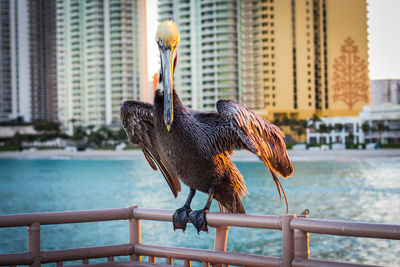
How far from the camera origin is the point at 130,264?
2.68 metres

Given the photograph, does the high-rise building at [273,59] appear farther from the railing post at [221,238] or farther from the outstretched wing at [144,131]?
the railing post at [221,238]

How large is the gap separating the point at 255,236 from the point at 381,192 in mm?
12870

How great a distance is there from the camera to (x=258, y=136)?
7.80ft

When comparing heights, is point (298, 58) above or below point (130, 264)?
above

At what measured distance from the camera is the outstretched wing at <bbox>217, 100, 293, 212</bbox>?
2.30 m

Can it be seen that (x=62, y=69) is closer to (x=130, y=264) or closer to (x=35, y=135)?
(x=35, y=135)

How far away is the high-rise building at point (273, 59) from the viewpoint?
57.8 m

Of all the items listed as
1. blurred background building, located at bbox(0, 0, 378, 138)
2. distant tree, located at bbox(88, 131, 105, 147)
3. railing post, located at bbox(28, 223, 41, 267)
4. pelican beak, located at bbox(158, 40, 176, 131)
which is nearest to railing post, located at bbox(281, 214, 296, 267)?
pelican beak, located at bbox(158, 40, 176, 131)

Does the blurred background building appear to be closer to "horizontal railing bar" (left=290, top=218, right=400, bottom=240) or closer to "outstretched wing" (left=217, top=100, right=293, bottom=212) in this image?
"outstretched wing" (left=217, top=100, right=293, bottom=212)

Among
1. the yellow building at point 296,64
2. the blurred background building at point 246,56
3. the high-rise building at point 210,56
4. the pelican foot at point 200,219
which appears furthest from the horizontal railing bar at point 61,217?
the high-rise building at point 210,56

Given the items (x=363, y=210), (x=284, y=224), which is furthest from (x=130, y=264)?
(x=363, y=210)

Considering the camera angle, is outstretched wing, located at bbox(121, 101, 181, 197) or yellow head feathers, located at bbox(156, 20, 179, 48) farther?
outstretched wing, located at bbox(121, 101, 181, 197)

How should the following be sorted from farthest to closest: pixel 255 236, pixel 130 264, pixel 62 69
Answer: pixel 62 69, pixel 255 236, pixel 130 264

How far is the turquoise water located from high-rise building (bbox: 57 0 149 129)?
27.5 metres
